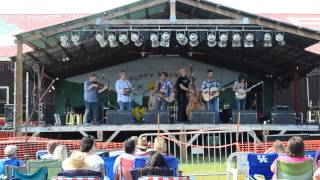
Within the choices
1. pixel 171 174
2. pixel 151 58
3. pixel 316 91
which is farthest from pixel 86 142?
pixel 316 91

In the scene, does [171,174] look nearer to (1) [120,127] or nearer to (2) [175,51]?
(1) [120,127]

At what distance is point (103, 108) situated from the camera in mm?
17109

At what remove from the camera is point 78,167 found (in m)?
5.39

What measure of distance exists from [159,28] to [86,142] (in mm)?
7471

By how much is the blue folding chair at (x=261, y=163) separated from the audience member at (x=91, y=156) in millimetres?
1818

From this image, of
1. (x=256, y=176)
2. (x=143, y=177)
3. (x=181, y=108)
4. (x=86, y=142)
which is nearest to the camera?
(x=143, y=177)

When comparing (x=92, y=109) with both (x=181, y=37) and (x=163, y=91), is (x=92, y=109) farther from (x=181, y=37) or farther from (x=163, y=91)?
(x=181, y=37)

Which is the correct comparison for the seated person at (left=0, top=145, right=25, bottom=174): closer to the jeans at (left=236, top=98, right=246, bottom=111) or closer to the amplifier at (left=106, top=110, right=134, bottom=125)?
the amplifier at (left=106, top=110, right=134, bottom=125)

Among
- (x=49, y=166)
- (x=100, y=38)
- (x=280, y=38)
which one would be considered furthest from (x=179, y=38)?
(x=49, y=166)

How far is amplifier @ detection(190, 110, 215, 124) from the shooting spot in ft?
44.5

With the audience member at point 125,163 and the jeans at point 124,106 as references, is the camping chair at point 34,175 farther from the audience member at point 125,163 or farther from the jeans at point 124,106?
the jeans at point 124,106

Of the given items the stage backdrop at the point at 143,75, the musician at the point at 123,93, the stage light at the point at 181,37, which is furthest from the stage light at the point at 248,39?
the stage backdrop at the point at 143,75

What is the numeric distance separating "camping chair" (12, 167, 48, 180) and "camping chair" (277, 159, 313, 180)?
2428 millimetres

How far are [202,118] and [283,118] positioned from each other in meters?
1.96
